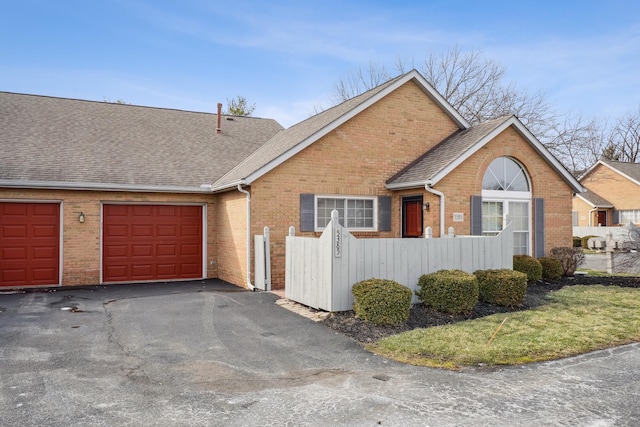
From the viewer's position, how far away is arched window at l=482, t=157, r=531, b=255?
13.8 metres

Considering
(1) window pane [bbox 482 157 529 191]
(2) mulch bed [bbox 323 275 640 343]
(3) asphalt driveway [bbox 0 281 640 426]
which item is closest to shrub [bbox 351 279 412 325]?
(2) mulch bed [bbox 323 275 640 343]

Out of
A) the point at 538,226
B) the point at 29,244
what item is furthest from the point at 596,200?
the point at 29,244

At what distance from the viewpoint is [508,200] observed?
14086mm

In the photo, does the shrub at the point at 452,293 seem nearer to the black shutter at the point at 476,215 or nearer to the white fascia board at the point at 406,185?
the white fascia board at the point at 406,185

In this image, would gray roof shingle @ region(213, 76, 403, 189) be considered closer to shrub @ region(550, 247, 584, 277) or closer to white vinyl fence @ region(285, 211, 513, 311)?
white vinyl fence @ region(285, 211, 513, 311)

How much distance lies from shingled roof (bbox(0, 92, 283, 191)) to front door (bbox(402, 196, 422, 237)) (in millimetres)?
5928

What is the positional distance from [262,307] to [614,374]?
6.30m

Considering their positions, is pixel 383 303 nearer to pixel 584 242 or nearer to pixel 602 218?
pixel 584 242

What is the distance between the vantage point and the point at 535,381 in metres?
5.54

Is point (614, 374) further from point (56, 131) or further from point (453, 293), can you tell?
point (56, 131)

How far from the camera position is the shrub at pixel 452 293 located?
29.1 feet

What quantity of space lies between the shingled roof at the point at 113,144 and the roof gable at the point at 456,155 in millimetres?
5984

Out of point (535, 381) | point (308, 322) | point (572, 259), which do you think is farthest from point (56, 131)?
point (572, 259)

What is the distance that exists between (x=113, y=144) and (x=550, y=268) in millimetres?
14019
